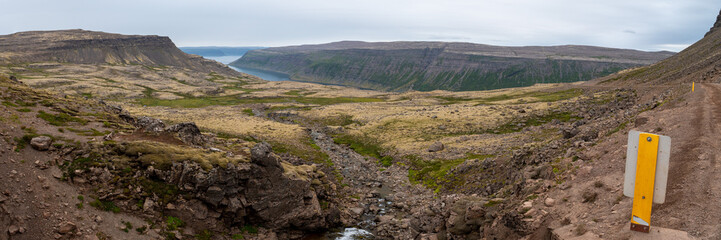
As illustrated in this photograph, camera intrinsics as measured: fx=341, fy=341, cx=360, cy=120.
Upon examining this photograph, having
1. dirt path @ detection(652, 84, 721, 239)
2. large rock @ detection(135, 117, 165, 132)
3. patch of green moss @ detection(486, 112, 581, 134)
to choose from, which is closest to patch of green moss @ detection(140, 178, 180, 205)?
large rock @ detection(135, 117, 165, 132)

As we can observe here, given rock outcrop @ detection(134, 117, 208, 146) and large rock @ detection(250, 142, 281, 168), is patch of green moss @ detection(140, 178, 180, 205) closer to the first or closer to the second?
large rock @ detection(250, 142, 281, 168)

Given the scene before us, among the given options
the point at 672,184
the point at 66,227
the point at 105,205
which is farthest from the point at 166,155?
the point at 672,184

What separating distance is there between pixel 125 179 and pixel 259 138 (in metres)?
40.2

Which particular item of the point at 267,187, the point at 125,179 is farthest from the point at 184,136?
the point at 267,187

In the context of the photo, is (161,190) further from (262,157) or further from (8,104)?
(8,104)

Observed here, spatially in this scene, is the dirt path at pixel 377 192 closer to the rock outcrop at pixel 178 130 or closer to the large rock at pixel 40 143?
the rock outcrop at pixel 178 130

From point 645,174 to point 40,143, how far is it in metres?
36.6

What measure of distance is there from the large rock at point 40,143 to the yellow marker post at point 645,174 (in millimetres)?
36244

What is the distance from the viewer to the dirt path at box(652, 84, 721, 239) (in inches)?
489

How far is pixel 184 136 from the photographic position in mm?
35938

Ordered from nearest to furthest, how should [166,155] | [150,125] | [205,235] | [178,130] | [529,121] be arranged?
[205,235]
[166,155]
[178,130]
[150,125]
[529,121]

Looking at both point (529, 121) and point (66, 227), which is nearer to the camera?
point (66, 227)

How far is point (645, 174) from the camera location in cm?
1023

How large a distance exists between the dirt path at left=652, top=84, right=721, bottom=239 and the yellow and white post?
3334mm
